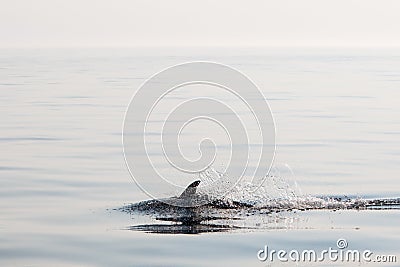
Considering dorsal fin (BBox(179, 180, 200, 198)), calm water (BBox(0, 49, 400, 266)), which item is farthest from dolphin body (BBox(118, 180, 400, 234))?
calm water (BBox(0, 49, 400, 266))

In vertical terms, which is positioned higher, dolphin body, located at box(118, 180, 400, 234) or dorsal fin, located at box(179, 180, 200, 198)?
dorsal fin, located at box(179, 180, 200, 198)

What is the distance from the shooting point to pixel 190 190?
699 inches

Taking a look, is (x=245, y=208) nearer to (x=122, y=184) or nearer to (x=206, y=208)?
(x=206, y=208)

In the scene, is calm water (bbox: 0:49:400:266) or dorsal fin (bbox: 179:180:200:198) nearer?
calm water (bbox: 0:49:400:266)

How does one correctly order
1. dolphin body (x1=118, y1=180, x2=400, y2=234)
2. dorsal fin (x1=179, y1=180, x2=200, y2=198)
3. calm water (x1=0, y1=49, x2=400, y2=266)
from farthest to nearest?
dorsal fin (x1=179, y1=180, x2=200, y2=198)
dolphin body (x1=118, y1=180, x2=400, y2=234)
calm water (x1=0, y1=49, x2=400, y2=266)

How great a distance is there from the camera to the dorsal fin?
17.7 metres

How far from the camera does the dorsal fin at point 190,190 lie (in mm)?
17688

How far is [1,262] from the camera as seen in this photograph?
13703 mm

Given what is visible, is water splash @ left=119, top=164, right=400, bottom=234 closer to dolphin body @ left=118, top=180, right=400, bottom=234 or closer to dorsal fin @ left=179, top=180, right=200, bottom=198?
dolphin body @ left=118, top=180, right=400, bottom=234

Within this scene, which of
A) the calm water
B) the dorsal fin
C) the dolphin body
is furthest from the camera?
the dorsal fin

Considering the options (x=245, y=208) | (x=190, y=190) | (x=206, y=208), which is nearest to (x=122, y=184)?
(x=190, y=190)

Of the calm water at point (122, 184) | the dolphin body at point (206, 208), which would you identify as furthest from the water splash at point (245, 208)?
the calm water at point (122, 184)

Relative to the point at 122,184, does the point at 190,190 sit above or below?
below

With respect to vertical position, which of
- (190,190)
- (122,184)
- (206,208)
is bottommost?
(206,208)
